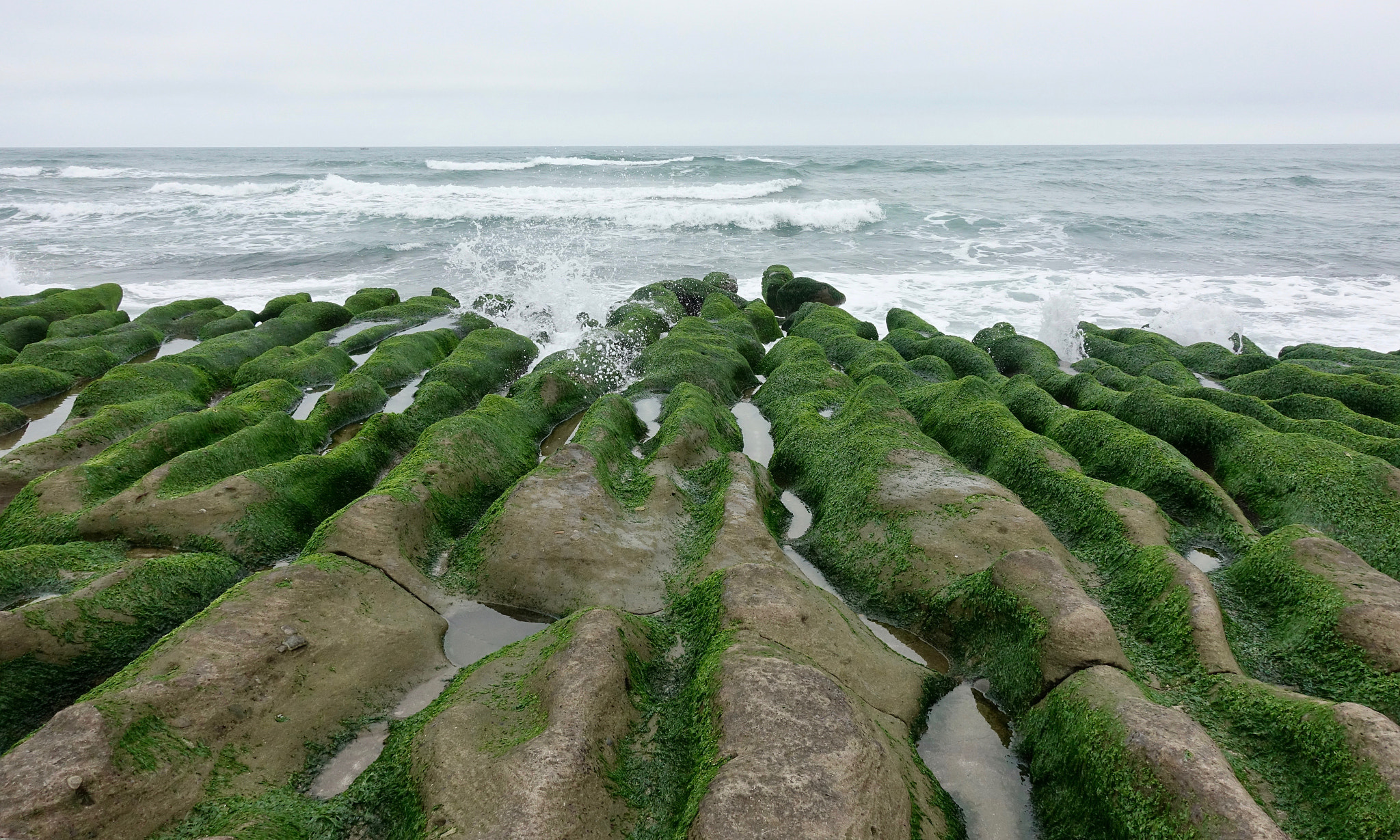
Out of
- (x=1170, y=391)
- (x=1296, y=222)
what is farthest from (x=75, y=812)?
(x=1296, y=222)

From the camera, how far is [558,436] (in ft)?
27.4

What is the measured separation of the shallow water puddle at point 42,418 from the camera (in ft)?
26.1

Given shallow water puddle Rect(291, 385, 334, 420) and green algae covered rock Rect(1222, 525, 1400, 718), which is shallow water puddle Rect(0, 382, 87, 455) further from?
green algae covered rock Rect(1222, 525, 1400, 718)

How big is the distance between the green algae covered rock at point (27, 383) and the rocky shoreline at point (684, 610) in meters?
0.06

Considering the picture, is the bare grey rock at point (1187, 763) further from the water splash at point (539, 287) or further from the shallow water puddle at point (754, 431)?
the water splash at point (539, 287)

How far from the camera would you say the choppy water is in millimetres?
17922

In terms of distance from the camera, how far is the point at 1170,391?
8.27 m

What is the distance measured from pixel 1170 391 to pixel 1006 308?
33.1 ft

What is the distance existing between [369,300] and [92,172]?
195 feet

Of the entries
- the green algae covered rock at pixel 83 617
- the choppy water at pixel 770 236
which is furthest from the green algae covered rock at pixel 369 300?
the green algae covered rock at pixel 83 617

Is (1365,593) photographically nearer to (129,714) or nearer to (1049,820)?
(1049,820)

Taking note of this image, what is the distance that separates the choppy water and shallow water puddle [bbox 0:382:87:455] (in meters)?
7.42

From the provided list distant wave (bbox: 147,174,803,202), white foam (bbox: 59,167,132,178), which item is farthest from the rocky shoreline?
white foam (bbox: 59,167,132,178)

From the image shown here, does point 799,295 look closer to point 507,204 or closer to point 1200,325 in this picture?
point 1200,325
